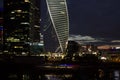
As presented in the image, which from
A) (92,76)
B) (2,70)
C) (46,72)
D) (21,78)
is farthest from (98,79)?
(2,70)

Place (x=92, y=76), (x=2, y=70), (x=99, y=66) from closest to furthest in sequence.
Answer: (x=2, y=70)
(x=92, y=76)
(x=99, y=66)

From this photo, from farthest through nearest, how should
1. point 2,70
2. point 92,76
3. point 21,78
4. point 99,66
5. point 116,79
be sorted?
1. point 99,66
2. point 116,79
3. point 92,76
4. point 21,78
5. point 2,70

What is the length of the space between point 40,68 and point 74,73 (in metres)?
10.5

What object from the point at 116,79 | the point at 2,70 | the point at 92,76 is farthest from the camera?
the point at 116,79

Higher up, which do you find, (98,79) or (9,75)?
(9,75)

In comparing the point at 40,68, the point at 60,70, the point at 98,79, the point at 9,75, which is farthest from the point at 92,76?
the point at 9,75

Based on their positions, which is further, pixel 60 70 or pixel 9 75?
pixel 60 70

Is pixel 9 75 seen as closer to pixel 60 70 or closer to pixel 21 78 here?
pixel 21 78

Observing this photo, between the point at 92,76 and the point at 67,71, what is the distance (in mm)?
7143

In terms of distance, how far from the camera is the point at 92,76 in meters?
92.0

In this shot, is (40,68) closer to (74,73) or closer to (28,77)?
(28,77)

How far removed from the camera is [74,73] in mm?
92750

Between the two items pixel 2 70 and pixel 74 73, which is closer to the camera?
pixel 2 70

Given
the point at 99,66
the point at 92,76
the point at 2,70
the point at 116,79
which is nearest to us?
the point at 2,70
